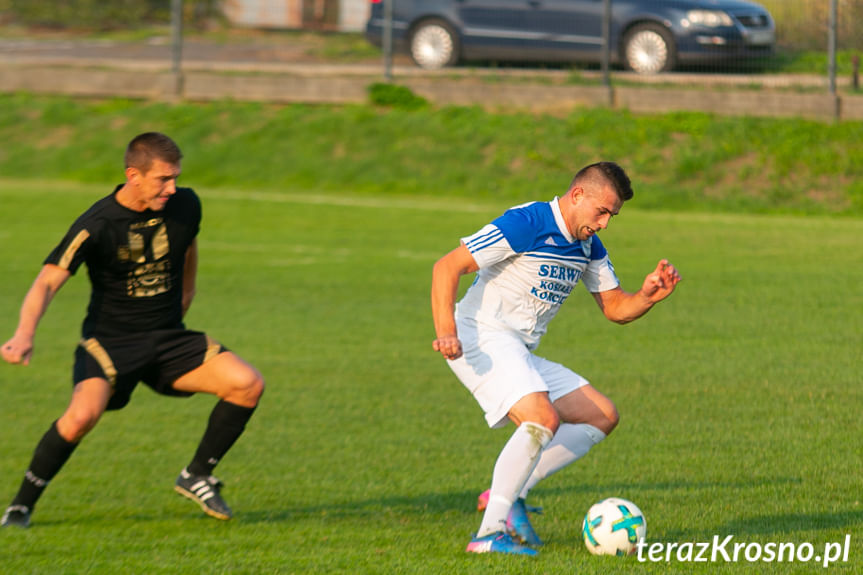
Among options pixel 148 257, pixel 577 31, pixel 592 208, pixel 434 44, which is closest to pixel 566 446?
pixel 592 208

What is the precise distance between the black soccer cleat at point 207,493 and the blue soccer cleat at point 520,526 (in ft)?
4.74

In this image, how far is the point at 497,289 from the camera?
529cm

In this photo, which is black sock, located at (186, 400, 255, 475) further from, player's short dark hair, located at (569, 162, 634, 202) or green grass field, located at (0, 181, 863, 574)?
player's short dark hair, located at (569, 162, 634, 202)

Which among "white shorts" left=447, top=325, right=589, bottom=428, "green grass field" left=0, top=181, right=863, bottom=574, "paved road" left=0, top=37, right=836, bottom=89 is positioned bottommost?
"green grass field" left=0, top=181, right=863, bottom=574

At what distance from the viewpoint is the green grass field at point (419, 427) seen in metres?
5.28

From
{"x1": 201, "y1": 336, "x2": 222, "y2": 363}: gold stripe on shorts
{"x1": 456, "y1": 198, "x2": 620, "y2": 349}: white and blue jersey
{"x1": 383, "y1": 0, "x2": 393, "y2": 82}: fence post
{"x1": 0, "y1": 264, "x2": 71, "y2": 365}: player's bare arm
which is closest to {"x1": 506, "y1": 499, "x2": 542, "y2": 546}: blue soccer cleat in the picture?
{"x1": 456, "y1": 198, "x2": 620, "y2": 349}: white and blue jersey

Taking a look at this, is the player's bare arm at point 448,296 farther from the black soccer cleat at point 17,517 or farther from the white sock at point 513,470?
the black soccer cleat at point 17,517

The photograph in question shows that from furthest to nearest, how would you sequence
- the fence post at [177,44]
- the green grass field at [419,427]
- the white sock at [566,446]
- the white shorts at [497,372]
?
the fence post at [177,44]
the white sock at [566,446]
the green grass field at [419,427]
the white shorts at [497,372]

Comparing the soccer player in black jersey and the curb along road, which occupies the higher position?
the curb along road

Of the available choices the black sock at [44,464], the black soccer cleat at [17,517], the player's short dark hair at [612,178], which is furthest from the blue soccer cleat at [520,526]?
the black soccer cleat at [17,517]

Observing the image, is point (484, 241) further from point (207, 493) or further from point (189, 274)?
point (207, 493)

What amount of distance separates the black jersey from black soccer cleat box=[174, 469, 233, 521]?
2.43 feet

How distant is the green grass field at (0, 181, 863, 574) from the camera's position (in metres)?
5.28

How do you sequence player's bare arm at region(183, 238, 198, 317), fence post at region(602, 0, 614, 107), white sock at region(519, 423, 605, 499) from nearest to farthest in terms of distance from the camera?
1. white sock at region(519, 423, 605, 499)
2. player's bare arm at region(183, 238, 198, 317)
3. fence post at region(602, 0, 614, 107)
